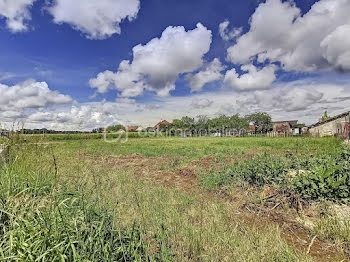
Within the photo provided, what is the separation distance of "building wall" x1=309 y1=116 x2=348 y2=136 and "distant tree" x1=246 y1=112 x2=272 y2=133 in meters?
48.6

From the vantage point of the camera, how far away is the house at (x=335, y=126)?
25.6 m

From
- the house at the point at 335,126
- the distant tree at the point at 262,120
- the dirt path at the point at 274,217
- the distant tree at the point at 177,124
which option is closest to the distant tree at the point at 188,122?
the distant tree at the point at 177,124

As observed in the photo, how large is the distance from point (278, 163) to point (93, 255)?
197 inches

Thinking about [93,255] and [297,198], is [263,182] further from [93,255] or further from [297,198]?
[93,255]

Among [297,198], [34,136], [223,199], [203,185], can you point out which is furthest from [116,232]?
[34,136]

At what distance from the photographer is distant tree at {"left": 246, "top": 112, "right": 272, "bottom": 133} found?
88963 mm

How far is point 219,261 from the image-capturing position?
235 cm

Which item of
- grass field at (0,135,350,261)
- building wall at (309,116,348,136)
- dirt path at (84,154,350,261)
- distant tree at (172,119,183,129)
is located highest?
distant tree at (172,119,183,129)

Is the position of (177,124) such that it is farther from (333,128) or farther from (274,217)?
(274,217)

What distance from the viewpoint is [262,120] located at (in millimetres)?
91688

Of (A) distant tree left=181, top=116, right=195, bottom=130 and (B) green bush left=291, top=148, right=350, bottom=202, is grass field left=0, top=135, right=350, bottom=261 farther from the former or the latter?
(A) distant tree left=181, top=116, right=195, bottom=130

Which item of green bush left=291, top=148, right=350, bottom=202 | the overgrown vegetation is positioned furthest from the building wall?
green bush left=291, top=148, right=350, bottom=202

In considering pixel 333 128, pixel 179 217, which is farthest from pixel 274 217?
pixel 333 128

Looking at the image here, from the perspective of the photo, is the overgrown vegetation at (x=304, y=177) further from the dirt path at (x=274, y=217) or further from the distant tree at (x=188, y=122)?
the distant tree at (x=188, y=122)
